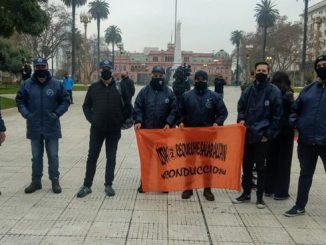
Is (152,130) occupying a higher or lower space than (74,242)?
higher

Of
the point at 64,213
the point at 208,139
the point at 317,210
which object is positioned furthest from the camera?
the point at 208,139

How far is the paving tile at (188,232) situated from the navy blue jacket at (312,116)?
1661 mm

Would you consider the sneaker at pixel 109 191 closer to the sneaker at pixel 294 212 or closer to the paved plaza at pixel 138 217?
the paved plaza at pixel 138 217

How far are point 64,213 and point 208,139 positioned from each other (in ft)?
7.11

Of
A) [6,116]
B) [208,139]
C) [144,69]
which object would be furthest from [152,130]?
[144,69]

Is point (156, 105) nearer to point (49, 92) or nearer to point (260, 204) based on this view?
point (49, 92)

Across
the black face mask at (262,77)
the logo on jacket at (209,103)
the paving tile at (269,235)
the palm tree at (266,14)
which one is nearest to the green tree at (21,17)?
the logo on jacket at (209,103)

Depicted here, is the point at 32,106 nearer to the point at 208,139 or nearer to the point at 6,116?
the point at 208,139

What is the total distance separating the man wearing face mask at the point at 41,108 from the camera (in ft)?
22.1

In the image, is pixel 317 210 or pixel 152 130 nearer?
pixel 317 210

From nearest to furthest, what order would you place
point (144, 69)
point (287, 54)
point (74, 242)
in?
point (74, 242), point (287, 54), point (144, 69)

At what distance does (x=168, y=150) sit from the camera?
6746 millimetres

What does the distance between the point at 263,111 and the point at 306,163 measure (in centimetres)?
85

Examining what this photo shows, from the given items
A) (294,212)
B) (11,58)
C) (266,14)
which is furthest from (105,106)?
(266,14)
